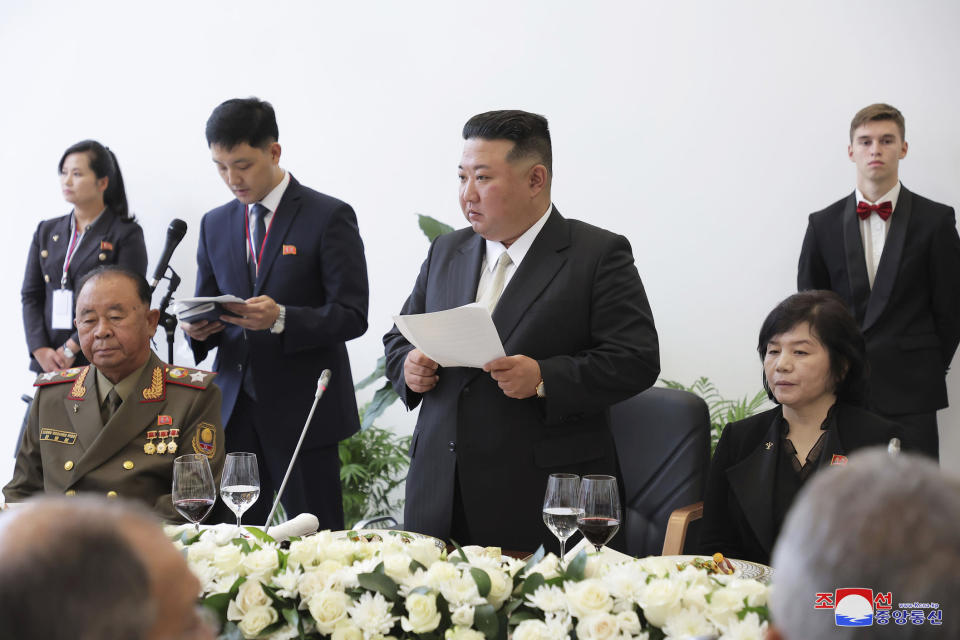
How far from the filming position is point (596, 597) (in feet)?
3.95

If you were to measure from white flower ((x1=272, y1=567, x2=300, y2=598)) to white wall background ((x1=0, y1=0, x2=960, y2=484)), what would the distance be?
3.30m

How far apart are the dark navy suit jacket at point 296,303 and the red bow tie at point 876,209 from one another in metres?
2.02

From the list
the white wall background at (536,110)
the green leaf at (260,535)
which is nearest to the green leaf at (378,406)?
the white wall background at (536,110)

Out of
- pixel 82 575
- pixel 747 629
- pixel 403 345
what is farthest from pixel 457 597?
pixel 403 345

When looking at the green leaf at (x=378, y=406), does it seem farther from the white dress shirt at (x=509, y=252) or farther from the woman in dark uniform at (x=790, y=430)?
the woman in dark uniform at (x=790, y=430)

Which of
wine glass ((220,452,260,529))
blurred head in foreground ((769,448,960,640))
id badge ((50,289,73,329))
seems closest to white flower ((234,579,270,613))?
wine glass ((220,452,260,529))

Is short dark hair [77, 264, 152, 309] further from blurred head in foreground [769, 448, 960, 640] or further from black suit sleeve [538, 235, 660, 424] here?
blurred head in foreground [769, 448, 960, 640]

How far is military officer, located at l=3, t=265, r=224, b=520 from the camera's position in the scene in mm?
2369

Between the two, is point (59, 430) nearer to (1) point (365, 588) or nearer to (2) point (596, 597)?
(1) point (365, 588)

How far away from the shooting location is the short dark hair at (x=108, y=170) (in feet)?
14.6

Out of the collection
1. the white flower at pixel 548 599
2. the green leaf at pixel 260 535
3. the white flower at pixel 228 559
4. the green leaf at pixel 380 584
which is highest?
the white flower at pixel 228 559

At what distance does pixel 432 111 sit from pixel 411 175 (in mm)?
339

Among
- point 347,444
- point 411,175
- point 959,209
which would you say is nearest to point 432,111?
point 411,175

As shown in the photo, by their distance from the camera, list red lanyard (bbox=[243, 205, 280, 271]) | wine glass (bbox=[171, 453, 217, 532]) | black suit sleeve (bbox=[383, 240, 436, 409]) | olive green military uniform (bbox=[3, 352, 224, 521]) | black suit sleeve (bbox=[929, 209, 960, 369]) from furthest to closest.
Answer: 1. black suit sleeve (bbox=[929, 209, 960, 369])
2. red lanyard (bbox=[243, 205, 280, 271])
3. black suit sleeve (bbox=[383, 240, 436, 409])
4. olive green military uniform (bbox=[3, 352, 224, 521])
5. wine glass (bbox=[171, 453, 217, 532])
